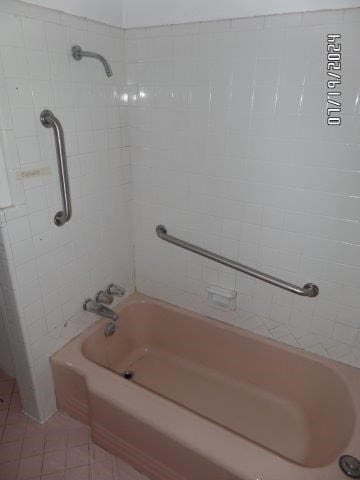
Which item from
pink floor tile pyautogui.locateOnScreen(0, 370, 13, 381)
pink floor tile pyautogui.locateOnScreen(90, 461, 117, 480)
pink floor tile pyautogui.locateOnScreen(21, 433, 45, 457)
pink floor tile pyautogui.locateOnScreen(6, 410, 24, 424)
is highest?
pink floor tile pyautogui.locateOnScreen(6, 410, 24, 424)

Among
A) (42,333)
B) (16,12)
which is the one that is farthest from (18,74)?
(42,333)

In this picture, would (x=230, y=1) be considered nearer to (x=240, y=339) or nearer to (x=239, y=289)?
(x=239, y=289)

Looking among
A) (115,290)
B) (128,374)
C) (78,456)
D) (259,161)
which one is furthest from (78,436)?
(259,161)

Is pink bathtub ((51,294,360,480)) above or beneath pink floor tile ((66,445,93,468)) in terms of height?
above

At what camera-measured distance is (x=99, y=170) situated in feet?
5.32

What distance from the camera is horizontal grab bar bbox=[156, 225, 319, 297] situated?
151 centimetres

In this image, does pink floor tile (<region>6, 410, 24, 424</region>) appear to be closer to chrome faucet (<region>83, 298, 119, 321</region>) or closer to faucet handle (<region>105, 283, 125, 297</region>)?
chrome faucet (<region>83, 298, 119, 321</region>)

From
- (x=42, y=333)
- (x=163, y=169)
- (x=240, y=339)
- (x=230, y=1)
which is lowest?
(x=240, y=339)

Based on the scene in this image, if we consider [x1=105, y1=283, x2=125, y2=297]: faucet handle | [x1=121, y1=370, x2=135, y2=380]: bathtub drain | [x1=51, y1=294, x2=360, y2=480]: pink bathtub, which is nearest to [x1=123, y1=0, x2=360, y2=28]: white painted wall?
[x1=105, y1=283, x2=125, y2=297]: faucet handle

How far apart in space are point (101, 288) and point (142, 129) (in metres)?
0.90

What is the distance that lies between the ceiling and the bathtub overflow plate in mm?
1583

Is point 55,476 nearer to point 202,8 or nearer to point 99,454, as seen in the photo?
point 99,454

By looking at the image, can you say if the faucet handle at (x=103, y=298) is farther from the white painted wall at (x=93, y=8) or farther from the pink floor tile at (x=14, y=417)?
the white painted wall at (x=93, y=8)

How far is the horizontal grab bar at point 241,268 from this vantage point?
1.51 metres
